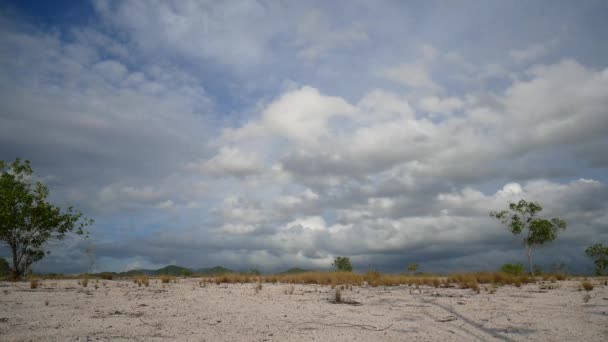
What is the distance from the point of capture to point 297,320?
9.24 metres

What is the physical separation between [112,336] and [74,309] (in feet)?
14.2

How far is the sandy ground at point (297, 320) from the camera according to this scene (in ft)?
24.5

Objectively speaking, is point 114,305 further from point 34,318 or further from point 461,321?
point 461,321

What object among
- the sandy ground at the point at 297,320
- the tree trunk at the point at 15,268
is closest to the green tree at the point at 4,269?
the tree trunk at the point at 15,268

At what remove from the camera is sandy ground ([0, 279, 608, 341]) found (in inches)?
294

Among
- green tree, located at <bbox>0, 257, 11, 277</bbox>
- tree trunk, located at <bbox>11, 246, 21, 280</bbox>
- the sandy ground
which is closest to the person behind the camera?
the sandy ground

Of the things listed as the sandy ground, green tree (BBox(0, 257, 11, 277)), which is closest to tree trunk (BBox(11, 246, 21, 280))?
green tree (BBox(0, 257, 11, 277))

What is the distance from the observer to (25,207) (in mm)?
24000

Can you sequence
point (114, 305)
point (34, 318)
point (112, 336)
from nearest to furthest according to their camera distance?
point (112, 336) < point (34, 318) < point (114, 305)

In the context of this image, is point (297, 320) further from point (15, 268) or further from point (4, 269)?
point (4, 269)

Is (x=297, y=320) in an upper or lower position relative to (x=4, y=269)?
lower

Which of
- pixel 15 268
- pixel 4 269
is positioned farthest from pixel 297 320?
pixel 4 269

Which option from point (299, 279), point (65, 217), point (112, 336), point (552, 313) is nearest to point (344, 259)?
point (299, 279)

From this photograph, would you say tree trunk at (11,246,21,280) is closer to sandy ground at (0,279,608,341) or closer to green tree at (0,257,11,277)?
green tree at (0,257,11,277)
